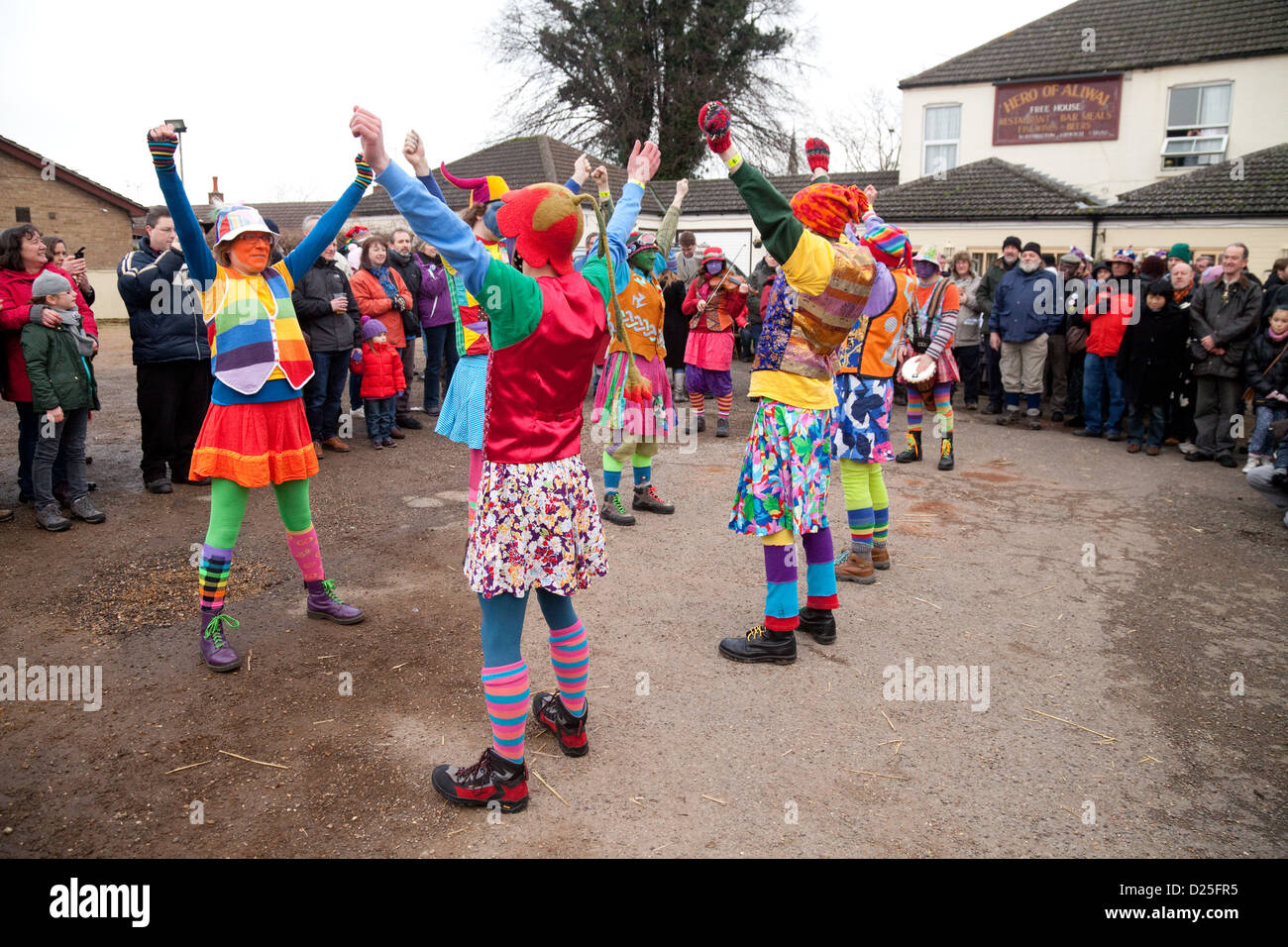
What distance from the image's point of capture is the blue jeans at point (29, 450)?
6406mm

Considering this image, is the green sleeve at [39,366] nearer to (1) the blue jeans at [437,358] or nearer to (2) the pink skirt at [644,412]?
(2) the pink skirt at [644,412]

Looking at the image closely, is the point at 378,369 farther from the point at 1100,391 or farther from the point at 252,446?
the point at 1100,391

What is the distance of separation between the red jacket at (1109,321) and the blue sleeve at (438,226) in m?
9.77

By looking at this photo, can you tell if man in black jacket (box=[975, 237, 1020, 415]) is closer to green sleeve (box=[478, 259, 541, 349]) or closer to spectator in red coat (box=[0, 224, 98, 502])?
green sleeve (box=[478, 259, 541, 349])

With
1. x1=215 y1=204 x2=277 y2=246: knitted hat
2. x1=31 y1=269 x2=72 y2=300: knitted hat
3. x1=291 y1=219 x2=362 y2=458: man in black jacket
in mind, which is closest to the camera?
x1=215 y1=204 x2=277 y2=246: knitted hat

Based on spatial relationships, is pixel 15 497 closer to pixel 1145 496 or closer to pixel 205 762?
pixel 205 762

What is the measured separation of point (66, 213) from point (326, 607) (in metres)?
33.0

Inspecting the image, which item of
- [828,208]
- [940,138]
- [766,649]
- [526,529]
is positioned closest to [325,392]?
[766,649]

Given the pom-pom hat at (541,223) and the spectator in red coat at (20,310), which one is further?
the spectator in red coat at (20,310)

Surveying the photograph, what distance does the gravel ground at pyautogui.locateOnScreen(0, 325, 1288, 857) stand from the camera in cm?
311

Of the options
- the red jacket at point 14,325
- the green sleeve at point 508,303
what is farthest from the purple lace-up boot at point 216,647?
the red jacket at point 14,325

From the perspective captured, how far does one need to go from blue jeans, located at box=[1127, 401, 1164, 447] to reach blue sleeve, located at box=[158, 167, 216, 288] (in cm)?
970

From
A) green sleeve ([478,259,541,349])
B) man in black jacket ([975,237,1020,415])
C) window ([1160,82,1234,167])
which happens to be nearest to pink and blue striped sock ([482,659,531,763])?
green sleeve ([478,259,541,349])

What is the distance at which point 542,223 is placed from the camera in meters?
2.91
